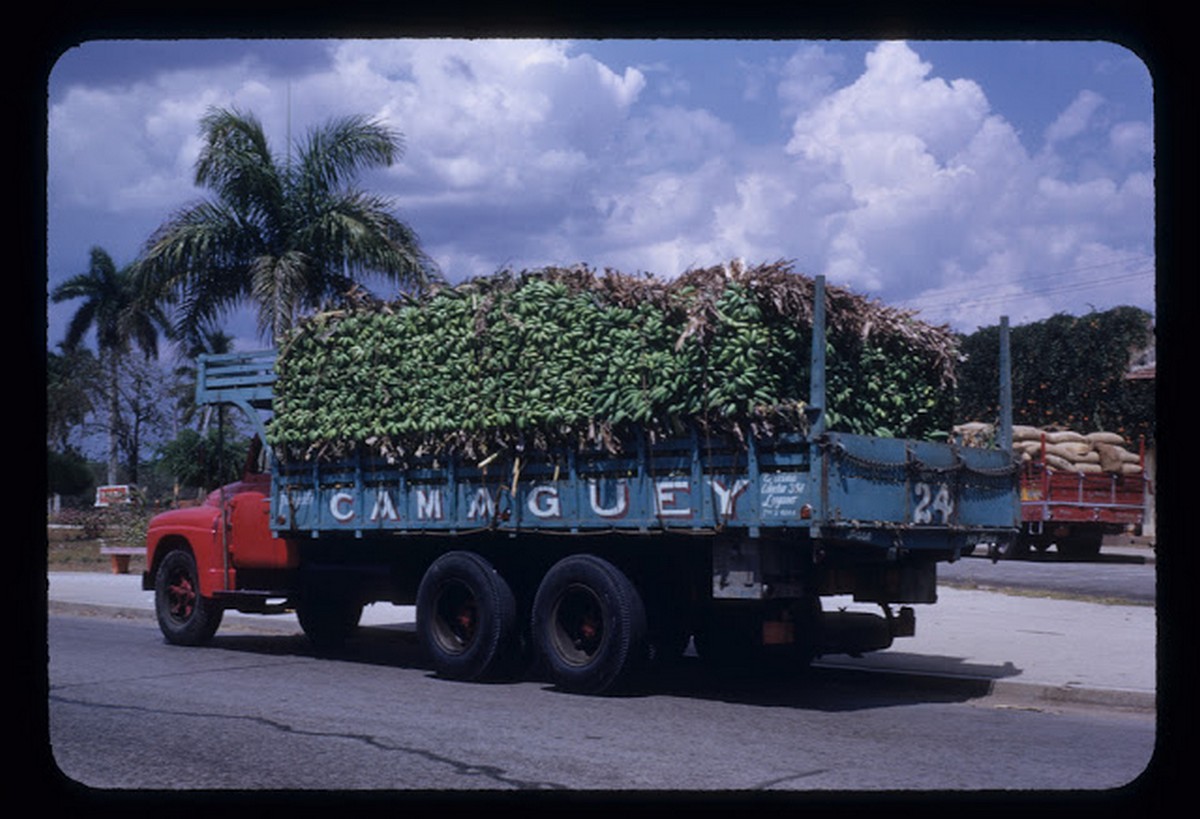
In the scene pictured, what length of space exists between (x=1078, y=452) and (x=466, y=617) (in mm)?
19160

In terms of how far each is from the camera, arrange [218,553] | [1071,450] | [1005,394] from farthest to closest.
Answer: [1071,450], [218,553], [1005,394]

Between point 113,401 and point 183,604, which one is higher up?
point 113,401

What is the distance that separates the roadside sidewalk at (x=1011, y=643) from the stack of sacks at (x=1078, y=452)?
25.3ft

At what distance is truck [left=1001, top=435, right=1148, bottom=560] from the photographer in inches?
1066

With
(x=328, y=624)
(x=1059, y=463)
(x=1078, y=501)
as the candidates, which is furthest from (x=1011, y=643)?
(x=1059, y=463)

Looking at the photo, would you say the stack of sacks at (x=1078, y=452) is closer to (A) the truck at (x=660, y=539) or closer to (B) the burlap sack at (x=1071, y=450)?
(B) the burlap sack at (x=1071, y=450)

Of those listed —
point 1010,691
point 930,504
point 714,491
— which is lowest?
point 1010,691

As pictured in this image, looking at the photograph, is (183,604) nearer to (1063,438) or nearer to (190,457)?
(190,457)

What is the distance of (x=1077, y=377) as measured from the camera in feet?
117

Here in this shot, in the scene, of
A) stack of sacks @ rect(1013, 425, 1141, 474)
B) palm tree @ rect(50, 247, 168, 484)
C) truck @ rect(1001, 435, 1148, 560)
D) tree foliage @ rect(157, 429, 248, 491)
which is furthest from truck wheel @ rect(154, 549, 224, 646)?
palm tree @ rect(50, 247, 168, 484)

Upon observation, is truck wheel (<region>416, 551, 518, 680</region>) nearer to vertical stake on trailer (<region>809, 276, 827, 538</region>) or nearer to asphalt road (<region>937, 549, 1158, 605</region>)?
vertical stake on trailer (<region>809, 276, 827, 538</region>)
